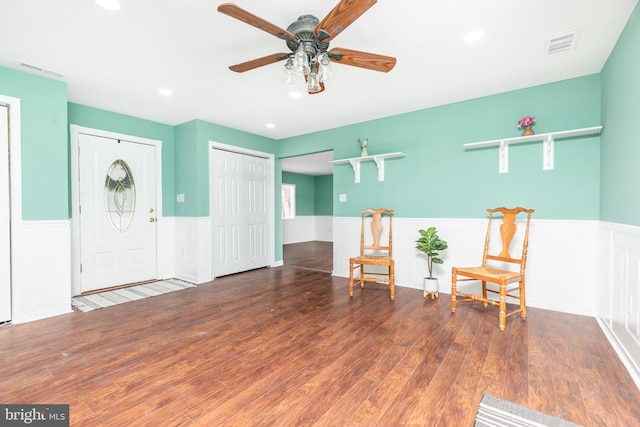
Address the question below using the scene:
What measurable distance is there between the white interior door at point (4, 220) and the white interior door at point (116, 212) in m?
0.97

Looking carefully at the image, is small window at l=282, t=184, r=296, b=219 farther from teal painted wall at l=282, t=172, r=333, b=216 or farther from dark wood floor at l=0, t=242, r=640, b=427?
dark wood floor at l=0, t=242, r=640, b=427

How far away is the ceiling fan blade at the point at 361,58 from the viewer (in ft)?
6.32

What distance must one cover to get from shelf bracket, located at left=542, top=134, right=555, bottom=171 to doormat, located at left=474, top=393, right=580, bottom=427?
2.52 metres

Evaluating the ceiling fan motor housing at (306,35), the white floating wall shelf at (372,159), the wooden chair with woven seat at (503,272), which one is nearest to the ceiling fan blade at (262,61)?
the ceiling fan motor housing at (306,35)

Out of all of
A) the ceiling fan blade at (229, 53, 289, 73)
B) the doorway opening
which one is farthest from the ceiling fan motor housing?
the doorway opening

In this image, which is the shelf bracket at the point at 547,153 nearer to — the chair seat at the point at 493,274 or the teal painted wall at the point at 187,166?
the chair seat at the point at 493,274

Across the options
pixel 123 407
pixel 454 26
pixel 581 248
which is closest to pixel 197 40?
pixel 454 26

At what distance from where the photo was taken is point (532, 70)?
8.97 feet

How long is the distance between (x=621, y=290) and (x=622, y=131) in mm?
1197

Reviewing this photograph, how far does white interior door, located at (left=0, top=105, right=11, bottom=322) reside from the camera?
262 cm

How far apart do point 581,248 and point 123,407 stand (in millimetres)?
3962

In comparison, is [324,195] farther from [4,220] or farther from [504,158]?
[4,220]

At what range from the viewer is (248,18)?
1527mm

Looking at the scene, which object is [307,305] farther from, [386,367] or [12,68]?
[12,68]
